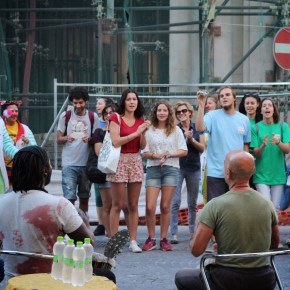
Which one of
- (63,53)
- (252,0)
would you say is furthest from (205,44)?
(63,53)

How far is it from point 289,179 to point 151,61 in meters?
8.58

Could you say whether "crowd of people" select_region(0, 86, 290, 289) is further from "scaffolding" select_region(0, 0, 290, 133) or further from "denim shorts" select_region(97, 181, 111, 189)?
"scaffolding" select_region(0, 0, 290, 133)

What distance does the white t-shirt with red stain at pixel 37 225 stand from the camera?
740cm

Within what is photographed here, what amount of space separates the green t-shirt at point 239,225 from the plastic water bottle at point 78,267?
1.02 m

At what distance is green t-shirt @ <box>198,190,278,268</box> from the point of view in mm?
7523

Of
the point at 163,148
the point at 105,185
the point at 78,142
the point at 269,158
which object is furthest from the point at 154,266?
the point at 78,142

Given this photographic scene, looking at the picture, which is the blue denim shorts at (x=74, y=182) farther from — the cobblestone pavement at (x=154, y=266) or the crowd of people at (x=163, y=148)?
the cobblestone pavement at (x=154, y=266)

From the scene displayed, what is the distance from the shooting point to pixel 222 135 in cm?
1248

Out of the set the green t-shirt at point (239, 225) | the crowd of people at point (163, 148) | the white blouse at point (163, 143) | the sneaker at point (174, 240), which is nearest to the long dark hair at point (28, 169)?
the green t-shirt at point (239, 225)

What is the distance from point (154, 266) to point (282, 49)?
24.5ft

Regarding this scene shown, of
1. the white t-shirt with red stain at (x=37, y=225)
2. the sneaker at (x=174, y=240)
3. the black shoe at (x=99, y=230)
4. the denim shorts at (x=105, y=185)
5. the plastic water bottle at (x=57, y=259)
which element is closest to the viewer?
the plastic water bottle at (x=57, y=259)

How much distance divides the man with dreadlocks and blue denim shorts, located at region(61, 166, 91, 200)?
5.98m

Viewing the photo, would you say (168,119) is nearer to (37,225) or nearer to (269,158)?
(269,158)

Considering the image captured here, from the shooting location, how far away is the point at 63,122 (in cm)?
1362
